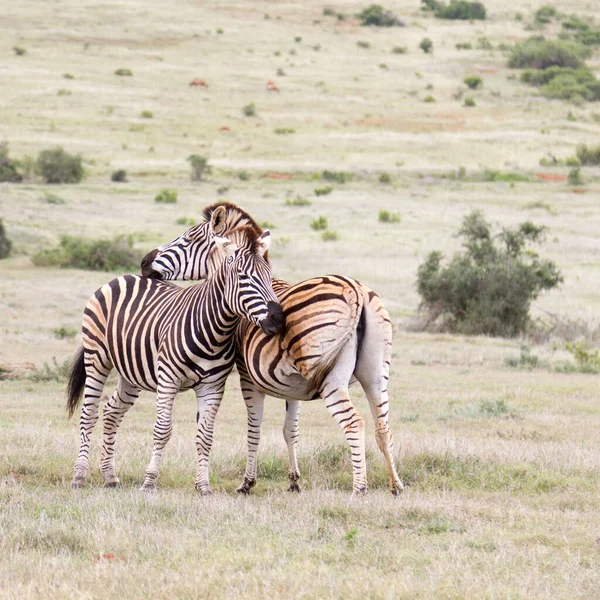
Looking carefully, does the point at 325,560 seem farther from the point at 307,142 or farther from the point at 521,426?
the point at 307,142

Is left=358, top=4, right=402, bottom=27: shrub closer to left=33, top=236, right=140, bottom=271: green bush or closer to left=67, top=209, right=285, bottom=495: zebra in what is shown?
left=33, top=236, right=140, bottom=271: green bush

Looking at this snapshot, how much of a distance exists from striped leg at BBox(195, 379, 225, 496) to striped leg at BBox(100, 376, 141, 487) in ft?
2.94

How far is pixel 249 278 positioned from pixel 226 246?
14.5 inches

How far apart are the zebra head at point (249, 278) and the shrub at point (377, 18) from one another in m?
97.6

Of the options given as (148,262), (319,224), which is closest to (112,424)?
(148,262)

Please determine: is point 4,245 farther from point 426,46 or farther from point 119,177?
point 426,46

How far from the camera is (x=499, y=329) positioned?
21891 mm

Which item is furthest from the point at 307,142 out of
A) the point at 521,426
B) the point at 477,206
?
the point at 521,426

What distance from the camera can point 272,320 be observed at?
7574mm

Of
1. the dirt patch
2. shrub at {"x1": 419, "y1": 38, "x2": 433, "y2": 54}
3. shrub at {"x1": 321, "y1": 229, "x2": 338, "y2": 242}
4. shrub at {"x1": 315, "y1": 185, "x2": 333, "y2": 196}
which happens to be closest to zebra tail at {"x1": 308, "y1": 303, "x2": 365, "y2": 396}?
shrub at {"x1": 321, "y1": 229, "x2": 338, "y2": 242}

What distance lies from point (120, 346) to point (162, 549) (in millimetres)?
2929

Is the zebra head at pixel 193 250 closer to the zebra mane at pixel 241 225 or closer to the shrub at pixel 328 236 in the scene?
the zebra mane at pixel 241 225

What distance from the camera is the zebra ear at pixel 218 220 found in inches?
321

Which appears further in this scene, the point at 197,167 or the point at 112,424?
the point at 197,167
